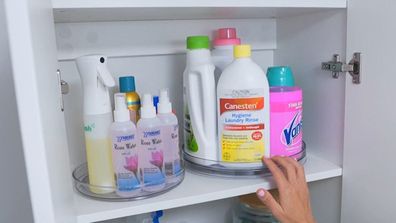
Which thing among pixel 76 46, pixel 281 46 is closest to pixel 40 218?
pixel 76 46

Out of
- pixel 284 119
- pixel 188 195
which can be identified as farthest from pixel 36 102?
pixel 284 119

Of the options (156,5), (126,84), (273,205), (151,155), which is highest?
(156,5)

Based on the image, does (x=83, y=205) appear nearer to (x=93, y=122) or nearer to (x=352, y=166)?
(x=93, y=122)

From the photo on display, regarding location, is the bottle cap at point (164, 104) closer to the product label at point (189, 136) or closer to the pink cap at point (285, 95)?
the product label at point (189, 136)

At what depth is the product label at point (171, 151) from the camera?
27.4 inches

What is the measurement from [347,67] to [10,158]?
30.4 inches

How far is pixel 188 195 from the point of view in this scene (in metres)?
0.67

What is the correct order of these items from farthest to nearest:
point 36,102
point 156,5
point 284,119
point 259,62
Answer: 1. point 259,62
2. point 284,119
3. point 156,5
4. point 36,102

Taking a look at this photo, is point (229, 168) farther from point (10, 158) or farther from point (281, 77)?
point (10, 158)

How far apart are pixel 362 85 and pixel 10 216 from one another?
0.84 m

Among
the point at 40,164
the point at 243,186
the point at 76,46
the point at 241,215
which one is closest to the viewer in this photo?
the point at 40,164

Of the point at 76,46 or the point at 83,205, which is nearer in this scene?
the point at 83,205

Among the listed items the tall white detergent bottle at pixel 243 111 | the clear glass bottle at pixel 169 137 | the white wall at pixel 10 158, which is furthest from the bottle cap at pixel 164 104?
the white wall at pixel 10 158

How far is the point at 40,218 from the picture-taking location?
1.18ft
